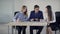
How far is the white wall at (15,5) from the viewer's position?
789cm

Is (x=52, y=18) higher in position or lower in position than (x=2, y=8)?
lower

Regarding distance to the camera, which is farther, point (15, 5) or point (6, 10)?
point (6, 10)

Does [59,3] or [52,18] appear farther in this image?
[59,3]

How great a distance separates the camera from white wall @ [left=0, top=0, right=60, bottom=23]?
25.9 ft

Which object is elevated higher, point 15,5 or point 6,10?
point 15,5

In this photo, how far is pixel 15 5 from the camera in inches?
320

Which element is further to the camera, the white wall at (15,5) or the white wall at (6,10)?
the white wall at (6,10)

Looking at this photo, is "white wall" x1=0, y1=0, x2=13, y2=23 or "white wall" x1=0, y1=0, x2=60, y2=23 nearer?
"white wall" x1=0, y1=0, x2=60, y2=23

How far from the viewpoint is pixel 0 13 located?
8906mm

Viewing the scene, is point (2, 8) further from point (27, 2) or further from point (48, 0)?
point (48, 0)

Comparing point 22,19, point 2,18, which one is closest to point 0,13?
point 2,18

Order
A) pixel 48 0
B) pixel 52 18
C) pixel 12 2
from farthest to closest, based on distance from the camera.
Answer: pixel 12 2, pixel 48 0, pixel 52 18

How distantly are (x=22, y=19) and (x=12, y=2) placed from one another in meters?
3.42

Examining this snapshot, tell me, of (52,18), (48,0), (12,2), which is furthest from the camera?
(12,2)
